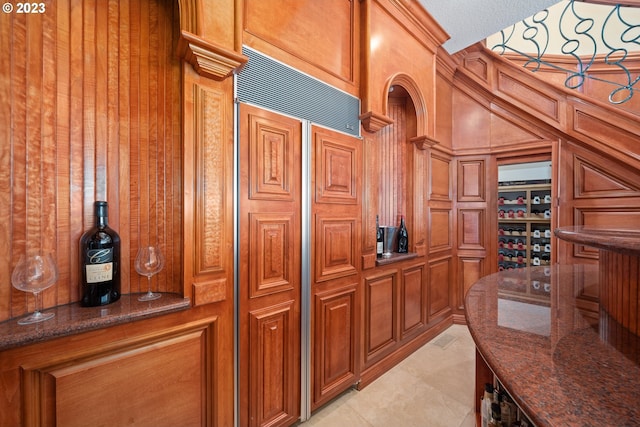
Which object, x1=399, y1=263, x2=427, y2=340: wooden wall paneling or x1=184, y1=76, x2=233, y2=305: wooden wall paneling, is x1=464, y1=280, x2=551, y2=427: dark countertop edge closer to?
x1=184, y1=76, x2=233, y2=305: wooden wall paneling

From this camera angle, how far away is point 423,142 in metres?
2.79

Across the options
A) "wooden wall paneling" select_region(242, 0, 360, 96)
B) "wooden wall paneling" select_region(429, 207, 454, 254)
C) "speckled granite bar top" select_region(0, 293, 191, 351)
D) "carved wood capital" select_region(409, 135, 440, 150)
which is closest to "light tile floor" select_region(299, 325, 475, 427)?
"wooden wall paneling" select_region(429, 207, 454, 254)

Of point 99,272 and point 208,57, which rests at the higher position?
point 208,57

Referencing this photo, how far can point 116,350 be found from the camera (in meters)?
1.10

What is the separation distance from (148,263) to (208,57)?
3.39ft

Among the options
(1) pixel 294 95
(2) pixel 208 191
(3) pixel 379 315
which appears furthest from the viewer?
(3) pixel 379 315

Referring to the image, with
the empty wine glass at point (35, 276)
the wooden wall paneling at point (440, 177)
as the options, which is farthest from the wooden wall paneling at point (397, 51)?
the empty wine glass at point (35, 276)

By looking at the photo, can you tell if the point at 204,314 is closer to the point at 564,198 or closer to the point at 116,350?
the point at 116,350

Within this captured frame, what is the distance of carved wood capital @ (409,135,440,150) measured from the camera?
2748mm

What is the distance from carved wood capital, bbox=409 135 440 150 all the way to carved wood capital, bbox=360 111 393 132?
718mm

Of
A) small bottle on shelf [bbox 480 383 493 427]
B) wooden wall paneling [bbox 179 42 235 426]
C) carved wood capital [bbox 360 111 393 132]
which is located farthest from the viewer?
carved wood capital [bbox 360 111 393 132]

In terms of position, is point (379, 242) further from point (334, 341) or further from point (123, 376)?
point (123, 376)

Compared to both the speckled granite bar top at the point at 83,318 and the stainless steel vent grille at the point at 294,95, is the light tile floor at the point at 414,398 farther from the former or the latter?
the stainless steel vent grille at the point at 294,95

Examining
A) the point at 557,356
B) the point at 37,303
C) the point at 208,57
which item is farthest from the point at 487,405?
the point at 208,57
